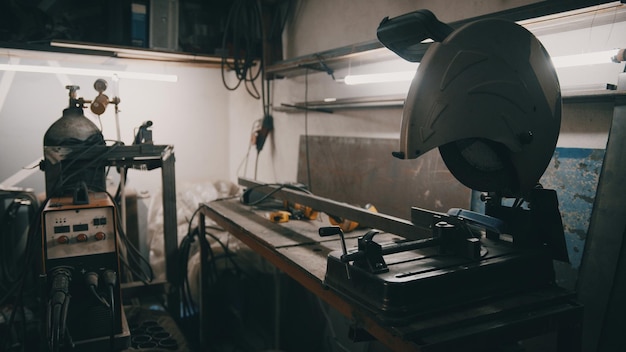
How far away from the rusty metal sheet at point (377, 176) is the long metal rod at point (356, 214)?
0.42 metres

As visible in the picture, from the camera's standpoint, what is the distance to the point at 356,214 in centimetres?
164

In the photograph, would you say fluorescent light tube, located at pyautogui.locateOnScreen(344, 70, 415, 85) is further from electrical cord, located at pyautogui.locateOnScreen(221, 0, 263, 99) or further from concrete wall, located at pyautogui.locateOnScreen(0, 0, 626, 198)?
electrical cord, located at pyautogui.locateOnScreen(221, 0, 263, 99)

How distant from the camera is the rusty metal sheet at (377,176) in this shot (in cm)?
193

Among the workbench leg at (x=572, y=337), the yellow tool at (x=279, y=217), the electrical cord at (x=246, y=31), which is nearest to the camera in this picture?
the workbench leg at (x=572, y=337)

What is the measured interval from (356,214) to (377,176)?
0.72 m

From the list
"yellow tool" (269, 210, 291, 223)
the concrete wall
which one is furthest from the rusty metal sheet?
"yellow tool" (269, 210, 291, 223)

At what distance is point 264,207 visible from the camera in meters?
2.38

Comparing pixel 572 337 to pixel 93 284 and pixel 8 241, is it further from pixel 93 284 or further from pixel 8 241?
pixel 8 241

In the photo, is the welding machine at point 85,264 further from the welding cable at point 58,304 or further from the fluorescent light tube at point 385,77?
the fluorescent light tube at point 385,77

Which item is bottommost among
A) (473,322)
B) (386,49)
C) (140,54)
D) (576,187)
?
(473,322)

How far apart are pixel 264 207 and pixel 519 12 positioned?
1.52m

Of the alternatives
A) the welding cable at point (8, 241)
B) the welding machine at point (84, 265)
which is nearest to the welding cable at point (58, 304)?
the welding machine at point (84, 265)

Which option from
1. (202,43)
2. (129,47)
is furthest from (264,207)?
(202,43)

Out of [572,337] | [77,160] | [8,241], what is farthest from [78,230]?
[8,241]
